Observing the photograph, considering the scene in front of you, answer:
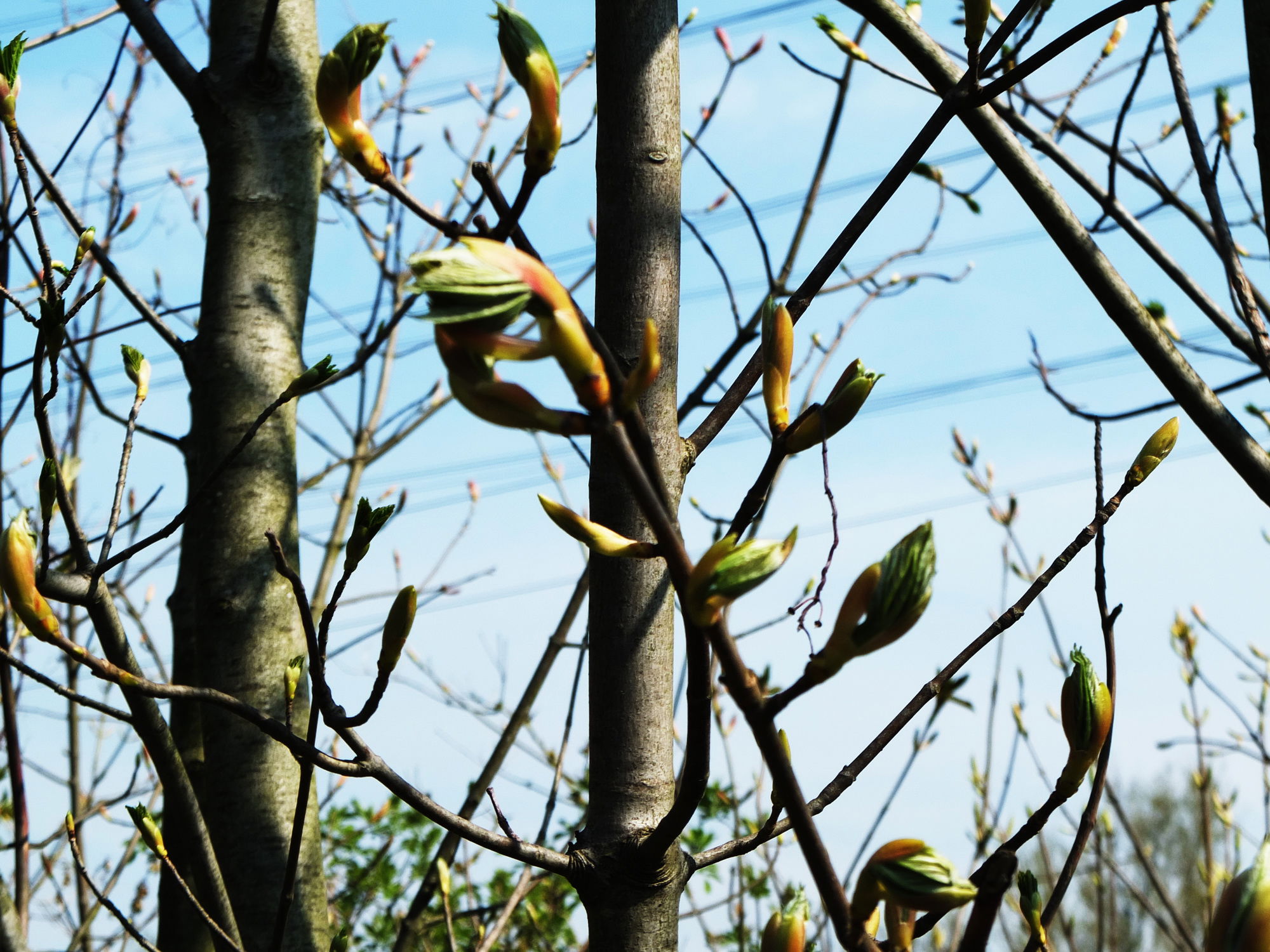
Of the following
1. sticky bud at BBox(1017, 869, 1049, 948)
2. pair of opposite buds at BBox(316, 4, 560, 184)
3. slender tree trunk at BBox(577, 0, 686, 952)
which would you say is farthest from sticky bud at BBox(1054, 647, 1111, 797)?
pair of opposite buds at BBox(316, 4, 560, 184)

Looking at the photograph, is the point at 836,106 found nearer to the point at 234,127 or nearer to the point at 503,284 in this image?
the point at 234,127

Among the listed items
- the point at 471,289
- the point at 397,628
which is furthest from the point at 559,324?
the point at 397,628

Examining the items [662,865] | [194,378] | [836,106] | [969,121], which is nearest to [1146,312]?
[969,121]

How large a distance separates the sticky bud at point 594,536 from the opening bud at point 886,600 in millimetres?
110

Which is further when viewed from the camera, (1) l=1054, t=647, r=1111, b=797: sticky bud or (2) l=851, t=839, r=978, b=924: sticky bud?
(1) l=1054, t=647, r=1111, b=797: sticky bud

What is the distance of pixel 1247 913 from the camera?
41cm

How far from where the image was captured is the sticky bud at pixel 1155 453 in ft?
2.69

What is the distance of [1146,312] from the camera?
0.99m

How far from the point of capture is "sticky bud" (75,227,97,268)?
3.78 ft

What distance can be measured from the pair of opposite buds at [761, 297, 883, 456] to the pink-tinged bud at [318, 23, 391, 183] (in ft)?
0.76

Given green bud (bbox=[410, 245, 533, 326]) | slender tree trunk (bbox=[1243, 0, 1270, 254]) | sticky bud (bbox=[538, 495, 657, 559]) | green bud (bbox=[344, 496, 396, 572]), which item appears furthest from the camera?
slender tree trunk (bbox=[1243, 0, 1270, 254])

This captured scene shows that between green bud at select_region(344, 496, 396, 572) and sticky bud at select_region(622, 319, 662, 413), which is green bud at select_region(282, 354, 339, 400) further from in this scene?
sticky bud at select_region(622, 319, 662, 413)

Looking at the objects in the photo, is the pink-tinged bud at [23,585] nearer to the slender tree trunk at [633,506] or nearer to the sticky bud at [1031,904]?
the slender tree trunk at [633,506]

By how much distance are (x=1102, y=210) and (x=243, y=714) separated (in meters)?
1.25
